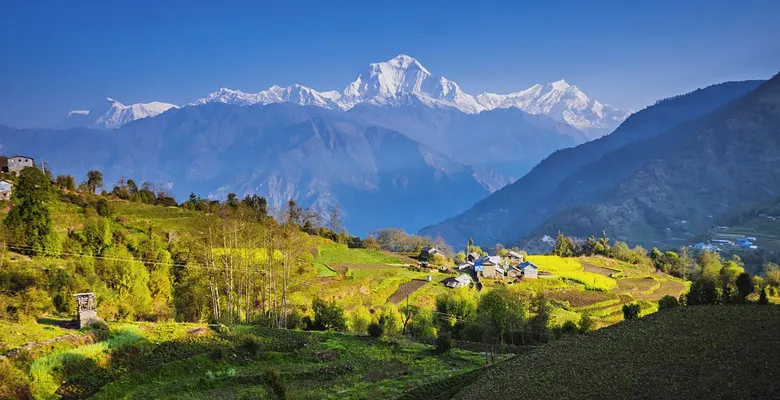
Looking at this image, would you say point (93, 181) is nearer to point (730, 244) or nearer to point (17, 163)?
point (17, 163)

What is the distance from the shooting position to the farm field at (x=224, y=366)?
797 inches

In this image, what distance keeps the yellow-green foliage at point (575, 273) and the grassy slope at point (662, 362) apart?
7375cm

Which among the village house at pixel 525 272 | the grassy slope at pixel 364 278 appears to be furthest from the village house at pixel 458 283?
the village house at pixel 525 272

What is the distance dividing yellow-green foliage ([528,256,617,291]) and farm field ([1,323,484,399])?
63.0 meters

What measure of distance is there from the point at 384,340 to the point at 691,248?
194078 mm

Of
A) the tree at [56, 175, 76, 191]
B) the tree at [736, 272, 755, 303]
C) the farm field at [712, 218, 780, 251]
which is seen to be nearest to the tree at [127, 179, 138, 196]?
the tree at [56, 175, 76, 191]

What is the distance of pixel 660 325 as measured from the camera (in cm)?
1748

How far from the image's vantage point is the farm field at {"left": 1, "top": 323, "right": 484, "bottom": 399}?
20234 millimetres

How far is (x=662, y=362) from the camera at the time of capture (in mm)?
14172

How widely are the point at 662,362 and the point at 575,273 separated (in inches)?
3411

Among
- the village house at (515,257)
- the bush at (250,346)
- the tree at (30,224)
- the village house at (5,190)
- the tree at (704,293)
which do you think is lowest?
the bush at (250,346)

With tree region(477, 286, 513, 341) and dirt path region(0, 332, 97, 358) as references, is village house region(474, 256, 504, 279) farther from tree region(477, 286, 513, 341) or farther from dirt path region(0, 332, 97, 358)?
dirt path region(0, 332, 97, 358)

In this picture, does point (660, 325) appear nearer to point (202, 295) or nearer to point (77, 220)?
point (202, 295)

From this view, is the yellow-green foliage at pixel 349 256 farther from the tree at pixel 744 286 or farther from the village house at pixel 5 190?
the tree at pixel 744 286
